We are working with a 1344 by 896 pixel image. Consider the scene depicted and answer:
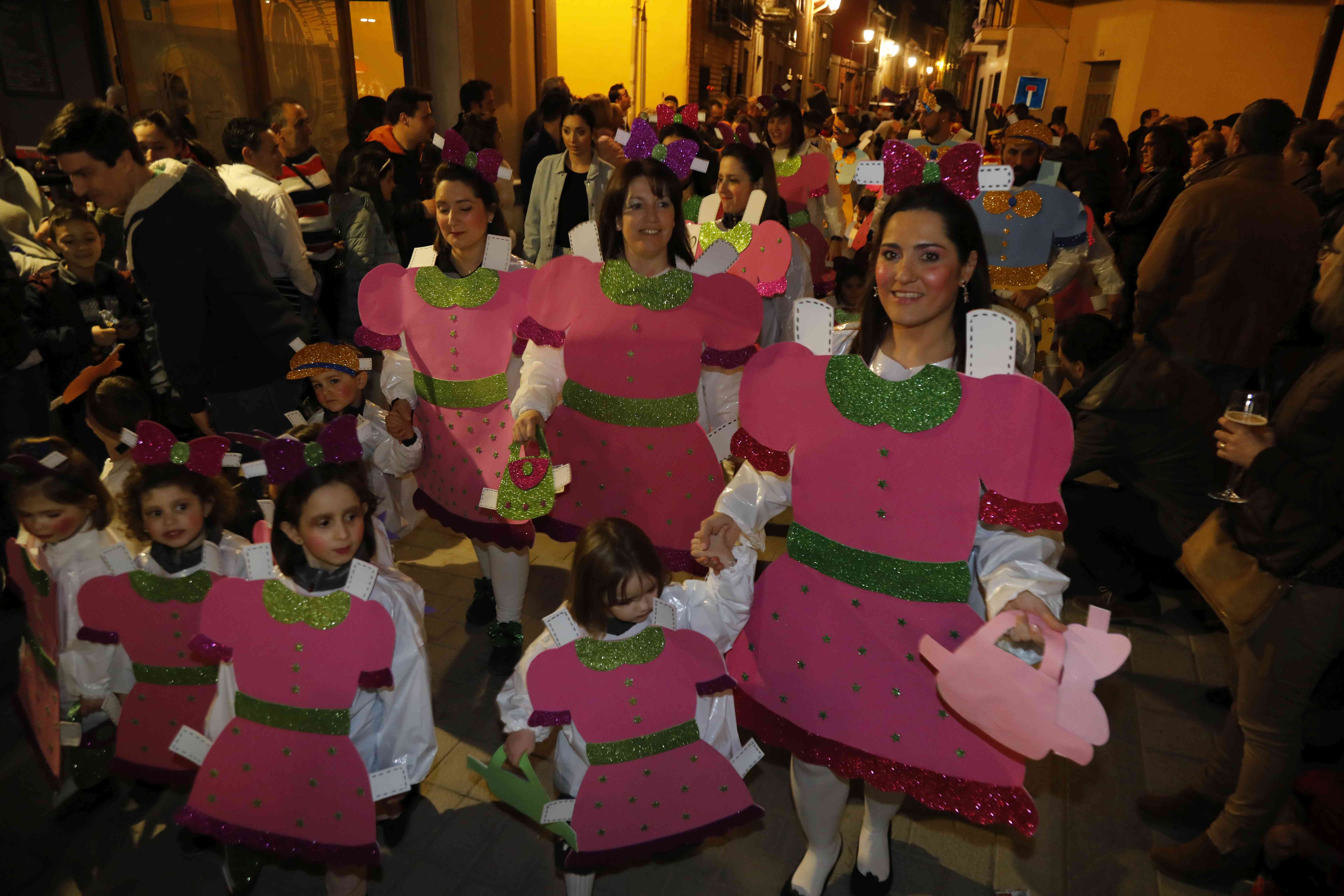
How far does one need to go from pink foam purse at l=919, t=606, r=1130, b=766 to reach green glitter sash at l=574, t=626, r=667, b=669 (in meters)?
0.72

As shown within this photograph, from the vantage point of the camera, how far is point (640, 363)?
2.89 m

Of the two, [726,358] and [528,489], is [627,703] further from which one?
[726,358]

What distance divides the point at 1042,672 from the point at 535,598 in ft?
9.44

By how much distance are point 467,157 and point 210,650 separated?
6.87 ft

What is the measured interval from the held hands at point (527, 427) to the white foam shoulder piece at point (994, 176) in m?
1.55

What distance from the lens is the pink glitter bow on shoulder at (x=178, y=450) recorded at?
7.56 feet

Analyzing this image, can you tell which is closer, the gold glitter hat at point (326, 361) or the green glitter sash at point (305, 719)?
the green glitter sash at point (305, 719)

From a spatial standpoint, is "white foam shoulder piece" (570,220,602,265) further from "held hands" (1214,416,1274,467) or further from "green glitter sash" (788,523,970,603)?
"held hands" (1214,416,1274,467)

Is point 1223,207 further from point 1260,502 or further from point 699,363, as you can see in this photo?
point 699,363

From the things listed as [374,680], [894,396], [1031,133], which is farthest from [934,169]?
[1031,133]

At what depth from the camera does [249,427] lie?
3.35m

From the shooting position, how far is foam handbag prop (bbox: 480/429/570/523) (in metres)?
→ 2.74

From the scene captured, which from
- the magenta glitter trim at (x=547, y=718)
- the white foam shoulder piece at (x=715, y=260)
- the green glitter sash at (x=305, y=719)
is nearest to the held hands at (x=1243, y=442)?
the white foam shoulder piece at (x=715, y=260)

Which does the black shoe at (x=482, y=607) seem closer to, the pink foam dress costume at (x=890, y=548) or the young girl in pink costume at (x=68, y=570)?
the young girl in pink costume at (x=68, y=570)
